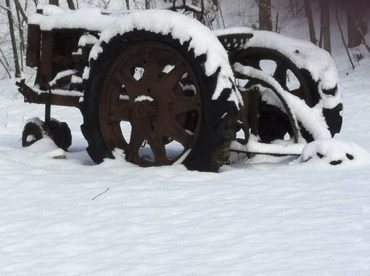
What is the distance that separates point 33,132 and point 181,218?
3.10 m

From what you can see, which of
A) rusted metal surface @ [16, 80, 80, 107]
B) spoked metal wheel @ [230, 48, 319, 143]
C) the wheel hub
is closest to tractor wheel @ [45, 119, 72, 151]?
rusted metal surface @ [16, 80, 80, 107]

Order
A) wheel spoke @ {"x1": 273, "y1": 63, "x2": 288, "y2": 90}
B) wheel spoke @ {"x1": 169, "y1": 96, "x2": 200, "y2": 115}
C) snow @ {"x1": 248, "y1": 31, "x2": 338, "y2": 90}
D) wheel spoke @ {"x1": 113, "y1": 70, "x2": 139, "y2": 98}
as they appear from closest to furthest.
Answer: wheel spoke @ {"x1": 169, "y1": 96, "x2": 200, "y2": 115}, wheel spoke @ {"x1": 113, "y1": 70, "x2": 139, "y2": 98}, snow @ {"x1": 248, "y1": 31, "x2": 338, "y2": 90}, wheel spoke @ {"x1": 273, "y1": 63, "x2": 288, "y2": 90}

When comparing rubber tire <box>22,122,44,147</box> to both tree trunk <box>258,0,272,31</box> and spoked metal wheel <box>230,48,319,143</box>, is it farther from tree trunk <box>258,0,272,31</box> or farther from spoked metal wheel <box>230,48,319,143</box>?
tree trunk <box>258,0,272,31</box>

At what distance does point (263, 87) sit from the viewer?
18.5 feet

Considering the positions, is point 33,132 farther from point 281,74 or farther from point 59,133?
point 281,74

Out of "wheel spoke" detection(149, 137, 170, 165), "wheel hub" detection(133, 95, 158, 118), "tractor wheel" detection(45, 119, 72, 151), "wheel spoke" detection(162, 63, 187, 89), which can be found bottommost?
"tractor wheel" detection(45, 119, 72, 151)

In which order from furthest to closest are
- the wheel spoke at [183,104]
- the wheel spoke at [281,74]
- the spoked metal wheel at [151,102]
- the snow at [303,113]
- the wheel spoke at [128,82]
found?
1. the wheel spoke at [281,74]
2. the snow at [303,113]
3. the wheel spoke at [128,82]
4. the spoked metal wheel at [151,102]
5. the wheel spoke at [183,104]

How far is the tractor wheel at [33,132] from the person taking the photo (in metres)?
6.05

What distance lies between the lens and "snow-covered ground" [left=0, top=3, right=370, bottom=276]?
2.57 meters

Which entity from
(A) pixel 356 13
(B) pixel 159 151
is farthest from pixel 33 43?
(A) pixel 356 13

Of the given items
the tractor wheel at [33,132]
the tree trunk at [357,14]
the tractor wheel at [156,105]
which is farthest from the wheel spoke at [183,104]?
the tree trunk at [357,14]

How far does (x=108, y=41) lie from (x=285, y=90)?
63.7 inches

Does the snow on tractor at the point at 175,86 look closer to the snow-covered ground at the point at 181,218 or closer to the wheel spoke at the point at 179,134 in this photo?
the wheel spoke at the point at 179,134

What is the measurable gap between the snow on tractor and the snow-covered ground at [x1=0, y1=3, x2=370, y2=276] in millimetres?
254
